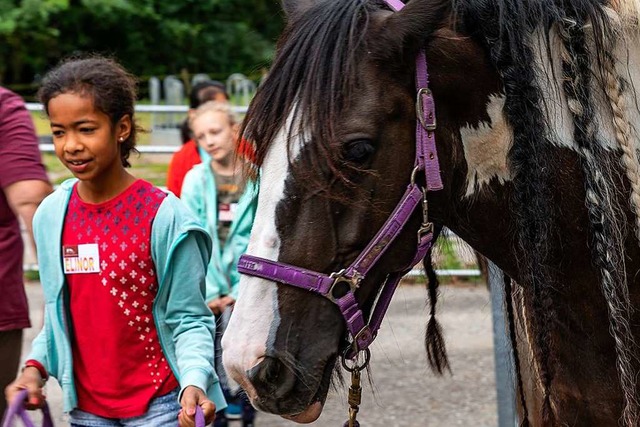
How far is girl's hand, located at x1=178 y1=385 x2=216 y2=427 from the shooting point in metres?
2.75

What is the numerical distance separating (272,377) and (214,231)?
2.89 metres

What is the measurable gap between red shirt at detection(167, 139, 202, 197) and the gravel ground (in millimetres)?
1414

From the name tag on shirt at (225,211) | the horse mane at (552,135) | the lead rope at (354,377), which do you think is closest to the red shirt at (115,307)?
the lead rope at (354,377)

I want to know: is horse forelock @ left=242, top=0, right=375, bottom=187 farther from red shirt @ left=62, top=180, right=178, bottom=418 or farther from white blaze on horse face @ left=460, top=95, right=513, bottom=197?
red shirt @ left=62, top=180, right=178, bottom=418

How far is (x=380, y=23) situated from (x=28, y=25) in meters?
19.7

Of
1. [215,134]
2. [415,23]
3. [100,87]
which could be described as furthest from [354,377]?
[215,134]

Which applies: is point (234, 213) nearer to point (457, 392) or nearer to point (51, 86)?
point (51, 86)

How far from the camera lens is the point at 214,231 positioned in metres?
4.98

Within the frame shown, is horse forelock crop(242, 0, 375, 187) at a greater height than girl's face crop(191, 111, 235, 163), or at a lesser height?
greater

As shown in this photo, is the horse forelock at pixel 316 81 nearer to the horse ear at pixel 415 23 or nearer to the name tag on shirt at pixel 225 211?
the horse ear at pixel 415 23

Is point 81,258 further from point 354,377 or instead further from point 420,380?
point 420,380

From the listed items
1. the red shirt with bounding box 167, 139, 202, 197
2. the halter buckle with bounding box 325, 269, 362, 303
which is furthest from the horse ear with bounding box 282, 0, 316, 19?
the red shirt with bounding box 167, 139, 202, 197

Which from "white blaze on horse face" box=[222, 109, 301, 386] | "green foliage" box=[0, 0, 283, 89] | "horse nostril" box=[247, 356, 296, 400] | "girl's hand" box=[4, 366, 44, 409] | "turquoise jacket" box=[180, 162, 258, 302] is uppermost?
"white blaze on horse face" box=[222, 109, 301, 386]

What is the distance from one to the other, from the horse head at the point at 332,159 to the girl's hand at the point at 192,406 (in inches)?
23.3
